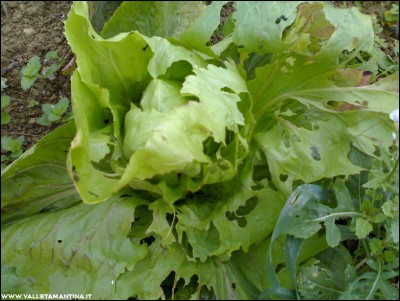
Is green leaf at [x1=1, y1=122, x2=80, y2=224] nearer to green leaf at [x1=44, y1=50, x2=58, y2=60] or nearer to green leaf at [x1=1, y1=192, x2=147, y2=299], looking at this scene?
green leaf at [x1=1, y1=192, x2=147, y2=299]

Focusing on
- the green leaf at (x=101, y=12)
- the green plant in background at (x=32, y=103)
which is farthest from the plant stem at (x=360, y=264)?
the green plant in background at (x=32, y=103)

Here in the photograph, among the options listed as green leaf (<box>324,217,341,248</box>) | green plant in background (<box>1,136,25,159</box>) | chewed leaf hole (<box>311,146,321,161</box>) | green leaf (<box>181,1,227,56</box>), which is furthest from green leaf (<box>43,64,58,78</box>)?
green leaf (<box>324,217,341,248</box>)

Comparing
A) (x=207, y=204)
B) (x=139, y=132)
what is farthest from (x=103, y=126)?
(x=207, y=204)

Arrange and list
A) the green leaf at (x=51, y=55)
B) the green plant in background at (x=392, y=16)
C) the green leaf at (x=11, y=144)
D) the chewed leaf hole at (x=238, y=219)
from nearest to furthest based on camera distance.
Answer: the chewed leaf hole at (x=238, y=219) < the green leaf at (x=11, y=144) < the green leaf at (x=51, y=55) < the green plant in background at (x=392, y=16)

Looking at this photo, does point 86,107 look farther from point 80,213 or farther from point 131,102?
point 80,213

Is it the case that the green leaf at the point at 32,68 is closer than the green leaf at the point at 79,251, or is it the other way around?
the green leaf at the point at 79,251

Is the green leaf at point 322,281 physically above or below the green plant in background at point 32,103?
below

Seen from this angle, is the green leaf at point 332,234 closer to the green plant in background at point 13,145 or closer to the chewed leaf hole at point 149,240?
the chewed leaf hole at point 149,240
